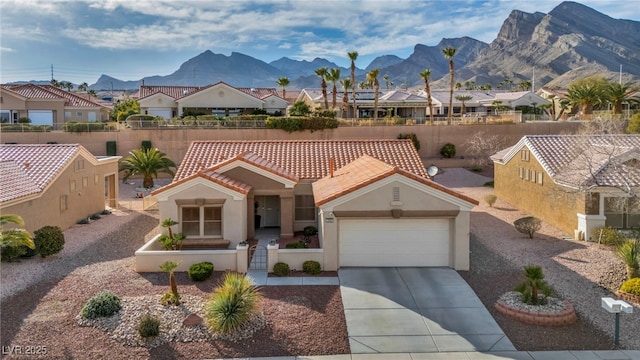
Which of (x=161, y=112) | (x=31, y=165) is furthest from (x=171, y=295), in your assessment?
(x=161, y=112)

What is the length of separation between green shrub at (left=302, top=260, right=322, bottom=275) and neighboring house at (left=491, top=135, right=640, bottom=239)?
12386mm

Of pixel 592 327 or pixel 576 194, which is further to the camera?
pixel 576 194

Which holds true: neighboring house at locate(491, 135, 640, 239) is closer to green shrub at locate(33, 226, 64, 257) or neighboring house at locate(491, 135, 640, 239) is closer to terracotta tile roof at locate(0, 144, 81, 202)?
green shrub at locate(33, 226, 64, 257)

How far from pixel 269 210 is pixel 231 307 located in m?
11.8

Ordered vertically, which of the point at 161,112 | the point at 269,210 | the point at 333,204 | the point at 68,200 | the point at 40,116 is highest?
the point at 161,112

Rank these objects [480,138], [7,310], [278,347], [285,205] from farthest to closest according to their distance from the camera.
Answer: [480,138], [285,205], [7,310], [278,347]

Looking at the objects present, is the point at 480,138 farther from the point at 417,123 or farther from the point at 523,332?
the point at 523,332

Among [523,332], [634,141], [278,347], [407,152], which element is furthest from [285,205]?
[634,141]

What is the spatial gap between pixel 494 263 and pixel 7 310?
1687 cm

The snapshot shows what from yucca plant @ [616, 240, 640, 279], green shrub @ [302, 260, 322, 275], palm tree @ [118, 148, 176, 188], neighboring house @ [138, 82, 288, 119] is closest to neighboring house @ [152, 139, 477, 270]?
green shrub @ [302, 260, 322, 275]

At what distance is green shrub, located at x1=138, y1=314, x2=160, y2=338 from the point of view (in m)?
12.0

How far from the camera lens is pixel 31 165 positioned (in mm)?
23234

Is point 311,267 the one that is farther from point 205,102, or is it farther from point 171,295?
point 205,102

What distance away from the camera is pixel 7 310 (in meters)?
13.5
